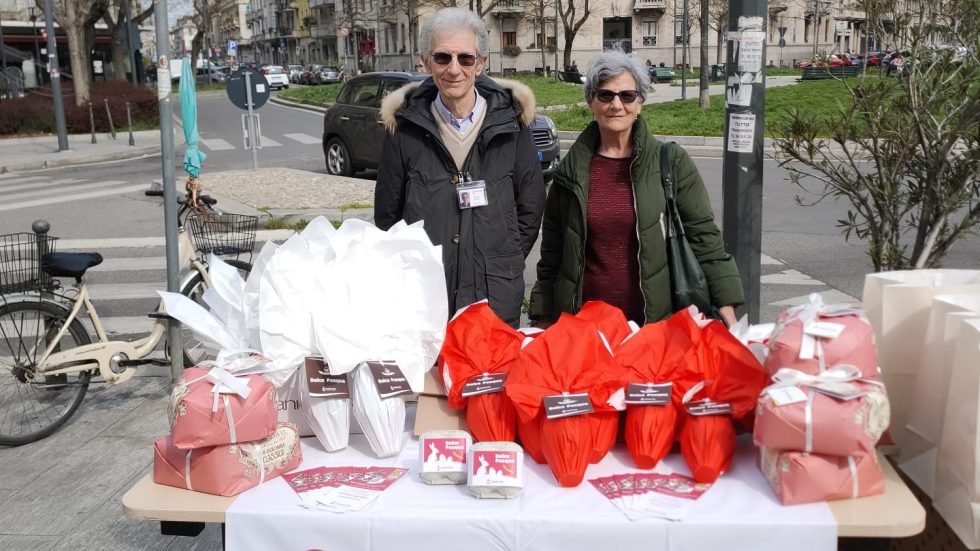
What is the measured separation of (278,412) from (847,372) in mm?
1440

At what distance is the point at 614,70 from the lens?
2775 millimetres

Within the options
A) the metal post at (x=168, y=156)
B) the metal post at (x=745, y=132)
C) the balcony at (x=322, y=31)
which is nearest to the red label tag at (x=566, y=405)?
the metal post at (x=745, y=132)

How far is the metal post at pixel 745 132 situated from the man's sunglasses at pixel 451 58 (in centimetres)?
183

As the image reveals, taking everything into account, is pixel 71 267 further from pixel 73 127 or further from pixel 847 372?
pixel 73 127

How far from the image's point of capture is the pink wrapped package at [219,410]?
2.17m

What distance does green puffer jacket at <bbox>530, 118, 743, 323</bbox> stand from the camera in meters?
2.91

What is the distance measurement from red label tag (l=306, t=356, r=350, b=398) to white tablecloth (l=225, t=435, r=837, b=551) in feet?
0.91

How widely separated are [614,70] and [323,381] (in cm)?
129

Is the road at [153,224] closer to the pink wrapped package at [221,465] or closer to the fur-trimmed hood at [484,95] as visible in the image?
the fur-trimmed hood at [484,95]

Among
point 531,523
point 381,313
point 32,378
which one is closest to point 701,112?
point 32,378

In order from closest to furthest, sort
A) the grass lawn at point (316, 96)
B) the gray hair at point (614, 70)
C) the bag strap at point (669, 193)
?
the gray hair at point (614, 70)
the bag strap at point (669, 193)
the grass lawn at point (316, 96)

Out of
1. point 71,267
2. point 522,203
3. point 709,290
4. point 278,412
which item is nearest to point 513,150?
point 522,203

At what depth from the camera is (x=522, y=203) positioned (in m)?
3.28

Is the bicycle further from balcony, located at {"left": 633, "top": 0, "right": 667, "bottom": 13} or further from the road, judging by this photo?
balcony, located at {"left": 633, "top": 0, "right": 667, "bottom": 13}
